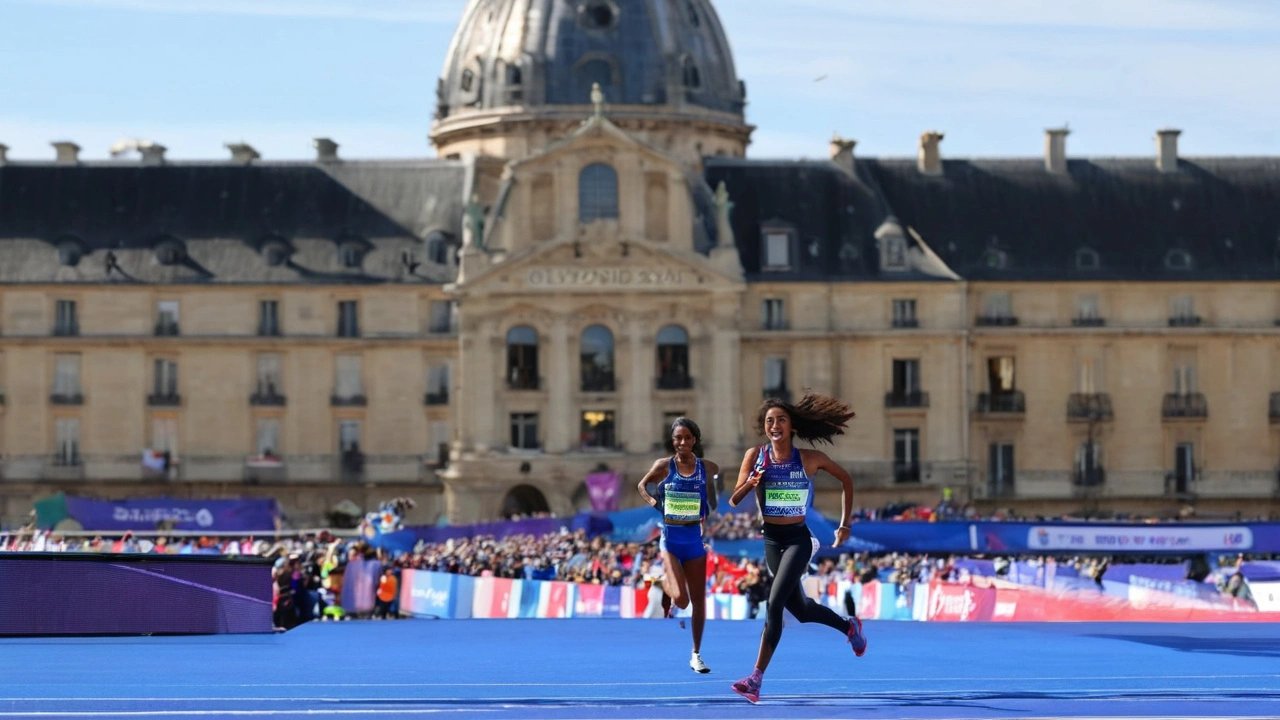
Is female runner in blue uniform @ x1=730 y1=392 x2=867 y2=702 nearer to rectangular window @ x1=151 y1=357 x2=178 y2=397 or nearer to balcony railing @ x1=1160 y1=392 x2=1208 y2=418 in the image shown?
rectangular window @ x1=151 y1=357 x2=178 y2=397

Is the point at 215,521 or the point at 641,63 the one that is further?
the point at 641,63

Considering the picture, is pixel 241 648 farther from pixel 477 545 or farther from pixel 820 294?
pixel 820 294

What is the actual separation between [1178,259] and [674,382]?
63.1 ft

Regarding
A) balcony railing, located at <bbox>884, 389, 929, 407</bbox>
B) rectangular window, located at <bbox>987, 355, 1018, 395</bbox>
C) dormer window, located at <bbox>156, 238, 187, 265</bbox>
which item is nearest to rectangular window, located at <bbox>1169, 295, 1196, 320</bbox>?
rectangular window, located at <bbox>987, 355, 1018, 395</bbox>

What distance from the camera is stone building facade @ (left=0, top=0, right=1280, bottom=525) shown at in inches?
3327

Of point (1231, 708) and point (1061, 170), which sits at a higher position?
point (1061, 170)

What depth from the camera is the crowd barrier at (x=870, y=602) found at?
3619 centimetres

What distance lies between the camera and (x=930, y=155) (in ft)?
301

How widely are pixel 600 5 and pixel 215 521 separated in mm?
31537

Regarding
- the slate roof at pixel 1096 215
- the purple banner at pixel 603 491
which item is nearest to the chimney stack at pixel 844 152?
the slate roof at pixel 1096 215

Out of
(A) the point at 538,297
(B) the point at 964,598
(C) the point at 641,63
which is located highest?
(C) the point at 641,63

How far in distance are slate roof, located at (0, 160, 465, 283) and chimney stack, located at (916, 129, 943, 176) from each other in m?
17.0

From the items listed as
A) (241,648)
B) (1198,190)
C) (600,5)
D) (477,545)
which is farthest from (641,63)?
(241,648)

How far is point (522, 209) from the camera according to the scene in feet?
275
